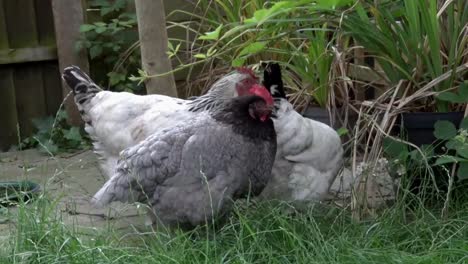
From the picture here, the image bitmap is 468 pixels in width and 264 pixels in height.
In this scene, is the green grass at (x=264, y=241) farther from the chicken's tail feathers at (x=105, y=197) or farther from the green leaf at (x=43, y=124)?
the green leaf at (x=43, y=124)

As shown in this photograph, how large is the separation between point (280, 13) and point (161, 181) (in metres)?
0.76

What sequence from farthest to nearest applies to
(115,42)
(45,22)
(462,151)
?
(45,22) → (115,42) → (462,151)

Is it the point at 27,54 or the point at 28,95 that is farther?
the point at 28,95

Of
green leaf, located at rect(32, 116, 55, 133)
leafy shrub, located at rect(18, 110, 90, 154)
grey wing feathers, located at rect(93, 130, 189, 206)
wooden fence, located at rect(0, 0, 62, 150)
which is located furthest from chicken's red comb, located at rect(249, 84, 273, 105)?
wooden fence, located at rect(0, 0, 62, 150)

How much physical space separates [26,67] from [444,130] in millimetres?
3639

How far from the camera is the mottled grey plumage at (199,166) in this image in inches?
121

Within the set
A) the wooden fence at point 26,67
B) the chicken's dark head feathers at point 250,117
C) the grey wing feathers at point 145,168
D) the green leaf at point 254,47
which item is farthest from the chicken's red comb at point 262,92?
the wooden fence at point 26,67

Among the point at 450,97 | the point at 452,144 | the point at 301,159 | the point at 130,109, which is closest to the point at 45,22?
the point at 130,109

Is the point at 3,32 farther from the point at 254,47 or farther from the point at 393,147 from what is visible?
the point at 393,147

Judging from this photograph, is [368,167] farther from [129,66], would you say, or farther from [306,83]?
[129,66]

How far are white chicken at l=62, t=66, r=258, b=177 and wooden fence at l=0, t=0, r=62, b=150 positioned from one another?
2325mm

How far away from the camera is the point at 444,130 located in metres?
3.37

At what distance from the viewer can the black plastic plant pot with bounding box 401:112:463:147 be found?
3.48 metres

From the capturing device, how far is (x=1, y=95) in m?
6.07
